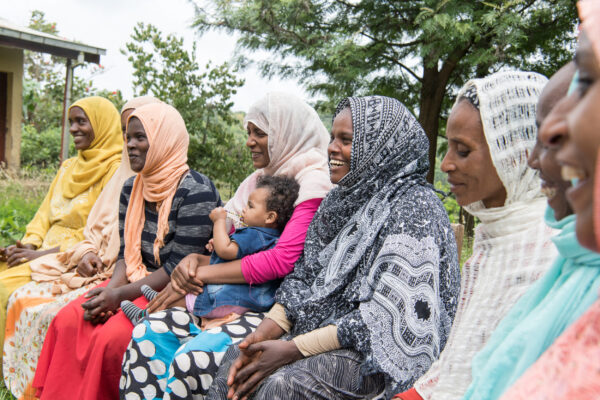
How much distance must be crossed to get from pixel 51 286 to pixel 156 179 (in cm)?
121

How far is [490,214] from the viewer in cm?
179

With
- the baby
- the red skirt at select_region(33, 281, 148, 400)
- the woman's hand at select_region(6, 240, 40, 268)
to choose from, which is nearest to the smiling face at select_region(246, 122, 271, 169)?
the baby

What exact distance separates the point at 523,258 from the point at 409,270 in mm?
567

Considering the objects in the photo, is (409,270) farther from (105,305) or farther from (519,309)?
(105,305)

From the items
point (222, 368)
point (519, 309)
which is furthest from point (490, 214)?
point (222, 368)

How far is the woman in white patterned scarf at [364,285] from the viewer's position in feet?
7.00

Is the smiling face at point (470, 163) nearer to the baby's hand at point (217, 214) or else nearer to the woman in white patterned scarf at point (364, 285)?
the woman in white patterned scarf at point (364, 285)

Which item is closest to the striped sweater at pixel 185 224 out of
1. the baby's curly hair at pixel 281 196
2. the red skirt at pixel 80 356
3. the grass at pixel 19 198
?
the red skirt at pixel 80 356

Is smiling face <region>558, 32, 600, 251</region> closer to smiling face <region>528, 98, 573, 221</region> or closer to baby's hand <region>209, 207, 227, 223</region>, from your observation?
smiling face <region>528, 98, 573, 221</region>

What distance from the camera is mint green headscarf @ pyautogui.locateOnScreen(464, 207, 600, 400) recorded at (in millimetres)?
992

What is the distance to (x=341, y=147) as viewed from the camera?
8.60ft

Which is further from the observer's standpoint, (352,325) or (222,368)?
(222,368)

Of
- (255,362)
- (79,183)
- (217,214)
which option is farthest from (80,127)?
(255,362)

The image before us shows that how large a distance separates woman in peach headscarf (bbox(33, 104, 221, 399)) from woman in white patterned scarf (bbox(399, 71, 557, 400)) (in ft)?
5.97
